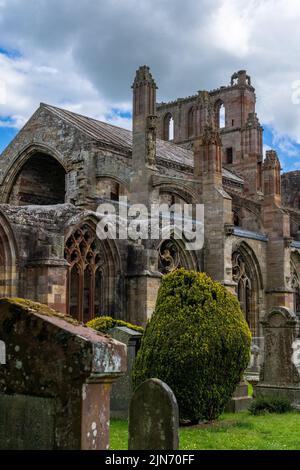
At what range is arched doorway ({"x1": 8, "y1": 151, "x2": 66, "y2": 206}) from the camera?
2689 cm

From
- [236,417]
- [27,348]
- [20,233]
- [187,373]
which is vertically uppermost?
[20,233]

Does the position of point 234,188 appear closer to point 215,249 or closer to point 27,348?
point 215,249

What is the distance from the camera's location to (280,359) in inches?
439

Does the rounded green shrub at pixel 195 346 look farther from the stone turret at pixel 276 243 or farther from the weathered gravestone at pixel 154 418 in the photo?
the stone turret at pixel 276 243

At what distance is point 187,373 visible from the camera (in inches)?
337

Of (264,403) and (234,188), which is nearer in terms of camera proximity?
(264,403)

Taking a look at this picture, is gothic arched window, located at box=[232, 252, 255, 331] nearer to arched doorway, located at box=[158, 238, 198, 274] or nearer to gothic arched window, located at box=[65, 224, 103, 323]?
arched doorway, located at box=[158, 238, 198, 274]

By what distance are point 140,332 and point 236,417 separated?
2143mm

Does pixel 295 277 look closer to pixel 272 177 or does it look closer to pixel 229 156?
pixel 272 177

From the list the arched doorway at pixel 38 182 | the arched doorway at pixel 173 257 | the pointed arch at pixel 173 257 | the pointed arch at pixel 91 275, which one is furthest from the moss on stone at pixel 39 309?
the arched doorway at pixel 38 182
